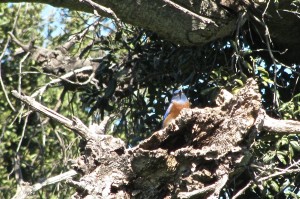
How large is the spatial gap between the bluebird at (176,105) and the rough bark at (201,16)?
1.08ft

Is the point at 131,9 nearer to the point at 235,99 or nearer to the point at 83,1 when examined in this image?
the point at 83,1

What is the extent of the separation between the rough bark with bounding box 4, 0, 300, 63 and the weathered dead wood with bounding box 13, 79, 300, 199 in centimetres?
82

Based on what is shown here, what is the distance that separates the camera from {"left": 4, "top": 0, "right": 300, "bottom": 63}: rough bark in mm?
4180

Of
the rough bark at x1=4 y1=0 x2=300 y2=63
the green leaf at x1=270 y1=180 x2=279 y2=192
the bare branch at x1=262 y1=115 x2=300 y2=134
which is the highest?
the rough bark at x1=4 y1=0 x2=300 y2=63

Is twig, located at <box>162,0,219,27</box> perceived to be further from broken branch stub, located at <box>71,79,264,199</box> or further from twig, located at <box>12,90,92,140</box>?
twig, located at <box>12,90,92,140</box>

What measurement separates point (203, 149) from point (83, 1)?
109 centimetres

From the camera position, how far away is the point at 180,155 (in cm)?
333

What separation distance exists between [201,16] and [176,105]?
0.61 metres

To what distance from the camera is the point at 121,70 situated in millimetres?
5113

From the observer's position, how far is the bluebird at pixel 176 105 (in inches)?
181

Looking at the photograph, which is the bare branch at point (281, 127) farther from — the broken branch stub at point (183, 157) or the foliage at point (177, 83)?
the foliage at point (177, 83)

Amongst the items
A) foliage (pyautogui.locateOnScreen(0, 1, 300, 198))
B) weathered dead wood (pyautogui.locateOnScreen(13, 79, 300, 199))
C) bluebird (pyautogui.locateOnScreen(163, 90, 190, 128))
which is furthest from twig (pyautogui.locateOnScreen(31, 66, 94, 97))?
weathered dead wood (pyautogui.locateOnScreen(13, 79, 300, 199))

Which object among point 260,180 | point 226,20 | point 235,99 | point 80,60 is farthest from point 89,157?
point 80,60

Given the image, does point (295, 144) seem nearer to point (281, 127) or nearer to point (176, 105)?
point (281, 127)
